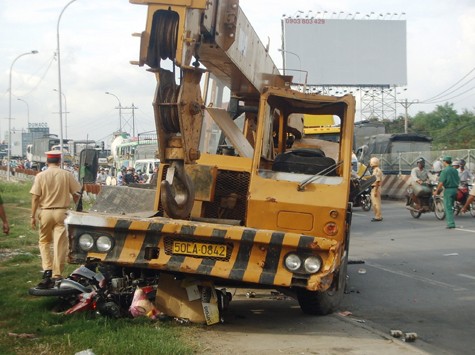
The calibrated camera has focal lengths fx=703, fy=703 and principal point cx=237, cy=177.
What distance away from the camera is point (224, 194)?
780 centimetres

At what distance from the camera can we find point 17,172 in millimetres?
72375

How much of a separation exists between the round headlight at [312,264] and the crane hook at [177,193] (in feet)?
4.63

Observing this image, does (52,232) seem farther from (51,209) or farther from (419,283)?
(419,283)

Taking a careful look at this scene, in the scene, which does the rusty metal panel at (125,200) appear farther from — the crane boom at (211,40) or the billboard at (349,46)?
the billboard at (349,46)

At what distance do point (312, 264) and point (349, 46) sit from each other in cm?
5668

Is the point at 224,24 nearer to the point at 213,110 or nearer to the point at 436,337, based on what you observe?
the point at 213,110

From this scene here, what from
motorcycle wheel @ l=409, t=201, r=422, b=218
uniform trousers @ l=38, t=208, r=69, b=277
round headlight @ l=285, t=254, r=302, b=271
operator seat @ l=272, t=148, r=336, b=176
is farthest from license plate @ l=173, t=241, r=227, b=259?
motorcycle wheel @ l=409, t=201, r=422, b=218

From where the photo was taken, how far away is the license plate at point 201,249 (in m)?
6.67

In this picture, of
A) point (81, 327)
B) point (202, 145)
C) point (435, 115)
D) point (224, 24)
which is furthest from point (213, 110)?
point (435, 115)

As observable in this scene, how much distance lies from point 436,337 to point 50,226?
4.93 metres

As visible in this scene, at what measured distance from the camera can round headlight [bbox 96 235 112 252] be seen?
687 centimetres

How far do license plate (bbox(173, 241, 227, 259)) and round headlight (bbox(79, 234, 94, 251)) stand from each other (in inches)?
33.5

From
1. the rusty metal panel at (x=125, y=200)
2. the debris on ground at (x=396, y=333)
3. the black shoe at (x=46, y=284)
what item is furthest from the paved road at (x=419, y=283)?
the black shoe at (x=46, y=284)

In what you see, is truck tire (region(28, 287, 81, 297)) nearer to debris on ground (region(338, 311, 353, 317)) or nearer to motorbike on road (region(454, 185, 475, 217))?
debris on ground (region(338, 311, 353, 317))
